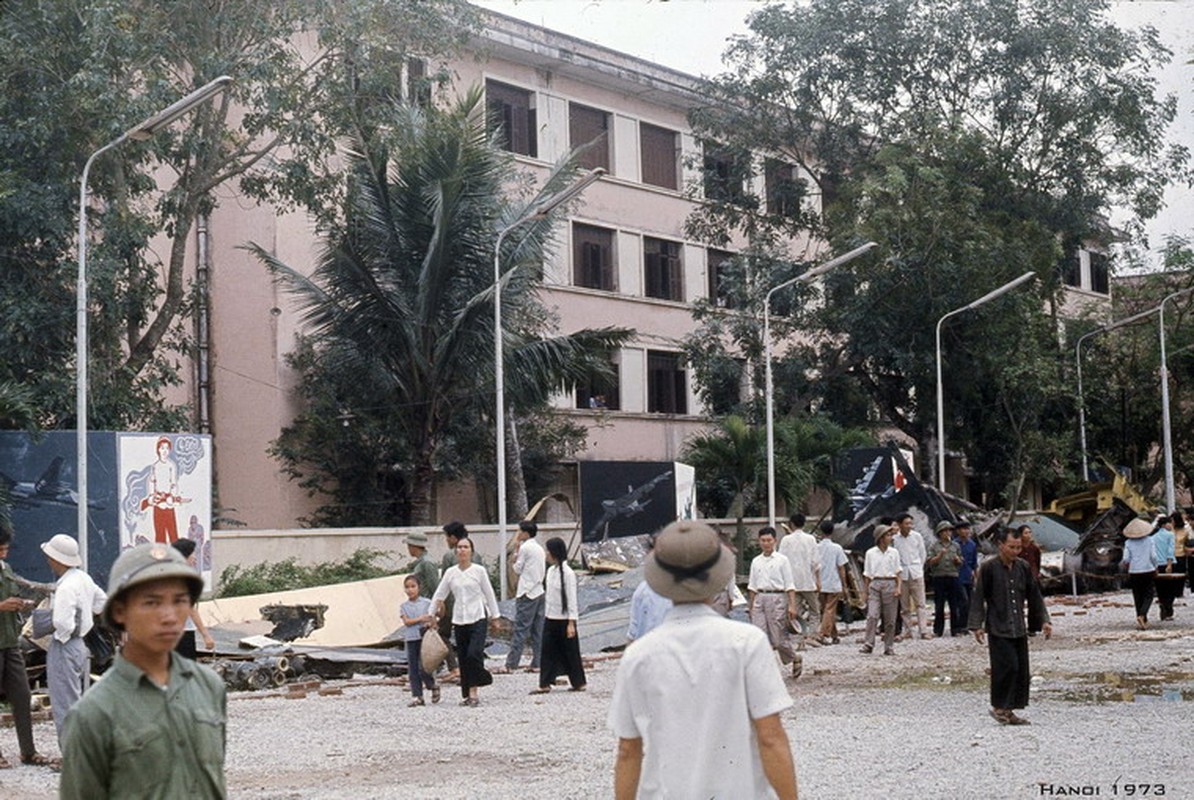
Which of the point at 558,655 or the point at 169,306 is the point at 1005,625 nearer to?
the point at 558,655

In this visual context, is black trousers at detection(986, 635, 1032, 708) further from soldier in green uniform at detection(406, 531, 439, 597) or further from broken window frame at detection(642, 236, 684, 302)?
broken window frame at detection(642, 236, 684, 302)

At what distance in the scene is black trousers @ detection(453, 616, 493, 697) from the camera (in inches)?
643

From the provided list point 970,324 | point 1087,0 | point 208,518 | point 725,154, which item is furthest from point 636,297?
point 208,518

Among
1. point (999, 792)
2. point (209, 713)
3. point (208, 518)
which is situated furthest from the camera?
point (208, 518)

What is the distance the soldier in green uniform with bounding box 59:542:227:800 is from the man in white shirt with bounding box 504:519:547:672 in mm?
14478

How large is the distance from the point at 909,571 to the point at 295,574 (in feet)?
33.7

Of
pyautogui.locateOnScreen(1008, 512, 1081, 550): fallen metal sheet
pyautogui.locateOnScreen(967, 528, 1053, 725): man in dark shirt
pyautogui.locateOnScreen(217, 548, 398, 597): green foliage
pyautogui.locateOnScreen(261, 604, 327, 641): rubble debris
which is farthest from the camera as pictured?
pyautogui.locateOnScreen(1008, 512, 1081, 550): fallen metal sheet

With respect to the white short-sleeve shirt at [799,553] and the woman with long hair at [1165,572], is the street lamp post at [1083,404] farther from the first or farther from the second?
the white short-sleeve shirt at [799,553]

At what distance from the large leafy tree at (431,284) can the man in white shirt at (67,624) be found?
772 inches

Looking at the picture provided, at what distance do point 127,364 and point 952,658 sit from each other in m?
15.3

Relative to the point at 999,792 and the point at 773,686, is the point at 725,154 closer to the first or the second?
the point at 999,792

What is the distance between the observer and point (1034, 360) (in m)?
43.1

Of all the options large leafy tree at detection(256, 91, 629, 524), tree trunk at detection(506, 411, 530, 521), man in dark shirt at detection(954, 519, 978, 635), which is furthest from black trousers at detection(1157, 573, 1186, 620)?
tree trunk at detection(506, 411, 530, 521)

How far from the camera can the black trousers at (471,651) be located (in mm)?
16344
